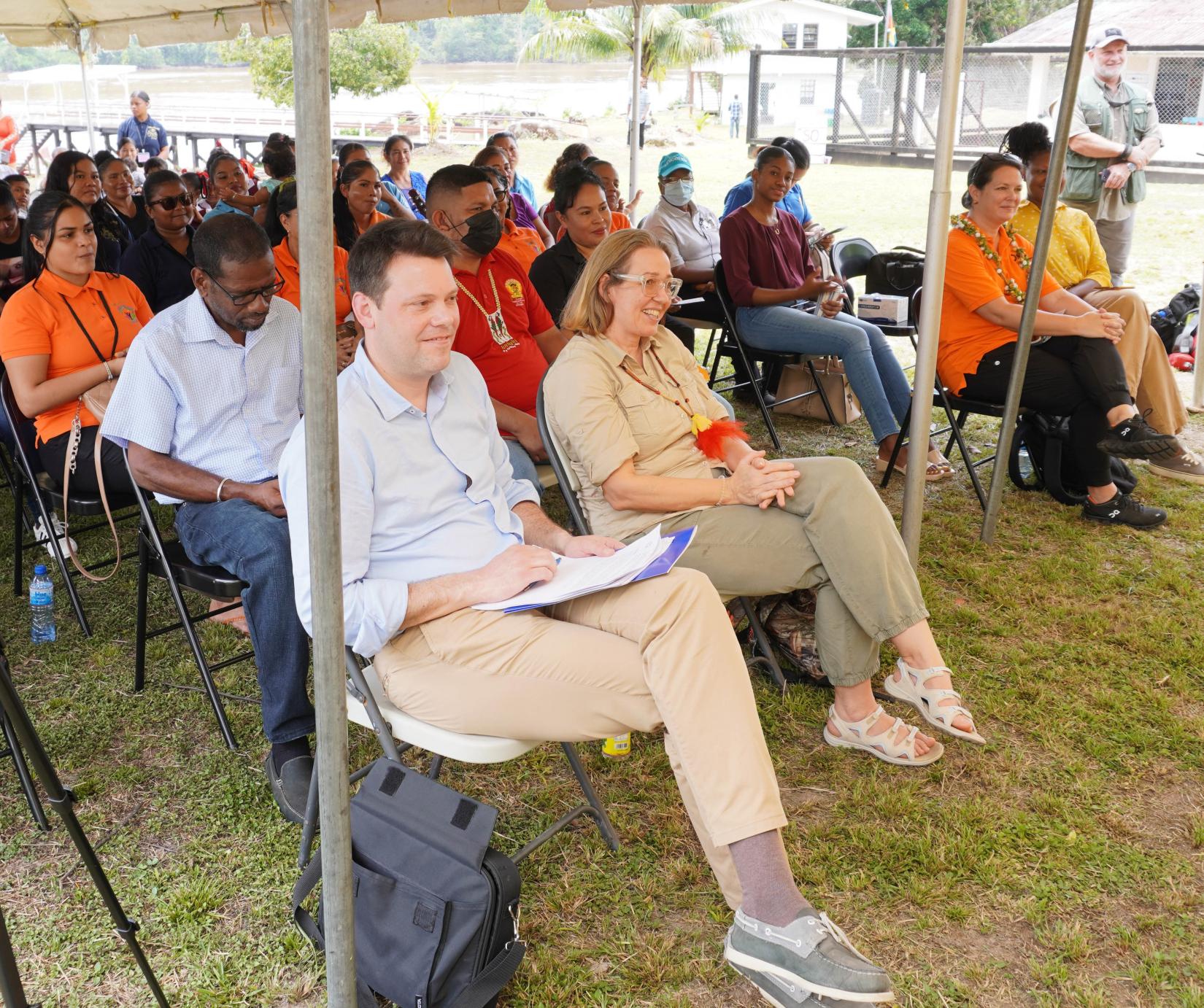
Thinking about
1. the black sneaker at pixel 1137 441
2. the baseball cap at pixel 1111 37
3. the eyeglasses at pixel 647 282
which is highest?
the baseball cap at pixel 1111 37

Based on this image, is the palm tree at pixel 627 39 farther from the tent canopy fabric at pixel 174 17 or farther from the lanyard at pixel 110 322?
the lanyard at pixel 110 322

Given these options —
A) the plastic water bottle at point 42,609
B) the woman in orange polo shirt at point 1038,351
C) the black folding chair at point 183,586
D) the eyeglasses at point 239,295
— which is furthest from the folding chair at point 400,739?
the woman in orange polo shirt at point 1038,351

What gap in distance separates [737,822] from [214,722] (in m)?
1.70

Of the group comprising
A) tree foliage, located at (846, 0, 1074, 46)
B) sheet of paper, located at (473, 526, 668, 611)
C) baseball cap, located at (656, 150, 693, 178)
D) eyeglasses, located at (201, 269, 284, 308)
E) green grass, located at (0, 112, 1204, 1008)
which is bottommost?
green grass, located at (0, 112, 1204, 1008)

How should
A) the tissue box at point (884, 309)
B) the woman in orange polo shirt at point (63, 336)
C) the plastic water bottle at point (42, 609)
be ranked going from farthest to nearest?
the tissue box at point (884, 309), the plastic water bottle at point (42, 609), the woman in orange polo shirt at point (63, 336)

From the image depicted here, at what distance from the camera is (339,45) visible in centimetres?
3575

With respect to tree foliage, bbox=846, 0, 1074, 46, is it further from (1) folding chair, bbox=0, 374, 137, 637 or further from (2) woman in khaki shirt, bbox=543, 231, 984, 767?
(1) folding chair, bbox=0, 374, 137, 637

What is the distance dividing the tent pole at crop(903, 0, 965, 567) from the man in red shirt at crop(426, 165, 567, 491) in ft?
4.07

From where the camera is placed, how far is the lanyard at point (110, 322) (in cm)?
342

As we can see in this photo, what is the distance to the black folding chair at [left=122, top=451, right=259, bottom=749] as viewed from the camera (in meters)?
2.74

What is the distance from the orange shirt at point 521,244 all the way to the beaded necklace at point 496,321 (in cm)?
147

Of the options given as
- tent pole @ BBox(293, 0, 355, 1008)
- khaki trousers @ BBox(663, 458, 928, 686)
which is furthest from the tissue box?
tent pole @ BBox(293, 0, 355, 1008)

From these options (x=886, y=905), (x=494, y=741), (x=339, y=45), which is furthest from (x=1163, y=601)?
(x=339, y=45)

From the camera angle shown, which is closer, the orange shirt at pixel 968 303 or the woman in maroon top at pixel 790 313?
the orange shirt at pixel 968 303
